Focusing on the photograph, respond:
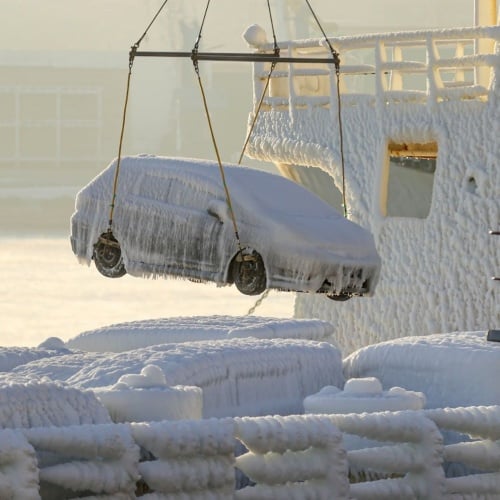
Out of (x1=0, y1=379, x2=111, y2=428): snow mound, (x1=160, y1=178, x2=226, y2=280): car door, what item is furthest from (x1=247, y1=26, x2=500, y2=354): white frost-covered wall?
(x1=0, y1=379, x2=111, y2=428): snow mound

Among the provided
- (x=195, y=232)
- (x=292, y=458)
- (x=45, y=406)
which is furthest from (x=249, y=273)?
(x=45, y=406)

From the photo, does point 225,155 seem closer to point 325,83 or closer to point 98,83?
point 98,83

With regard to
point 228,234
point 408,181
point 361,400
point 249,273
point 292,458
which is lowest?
point 292,458

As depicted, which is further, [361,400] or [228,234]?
[228,234]

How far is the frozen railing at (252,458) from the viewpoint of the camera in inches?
278

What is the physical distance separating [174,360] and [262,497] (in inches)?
72.1

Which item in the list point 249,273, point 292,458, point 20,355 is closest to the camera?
point 292,458

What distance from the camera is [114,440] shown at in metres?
7.19

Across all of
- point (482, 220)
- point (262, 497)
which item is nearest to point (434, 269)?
point (482, 220)

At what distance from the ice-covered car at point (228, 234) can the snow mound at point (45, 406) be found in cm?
493

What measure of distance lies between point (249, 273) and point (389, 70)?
6757 millimetres

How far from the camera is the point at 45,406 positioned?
747cm

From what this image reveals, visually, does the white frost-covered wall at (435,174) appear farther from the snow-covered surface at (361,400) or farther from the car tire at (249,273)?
the snow-covered surface at (361,400)

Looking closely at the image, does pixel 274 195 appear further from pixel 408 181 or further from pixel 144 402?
pixel 408 181
